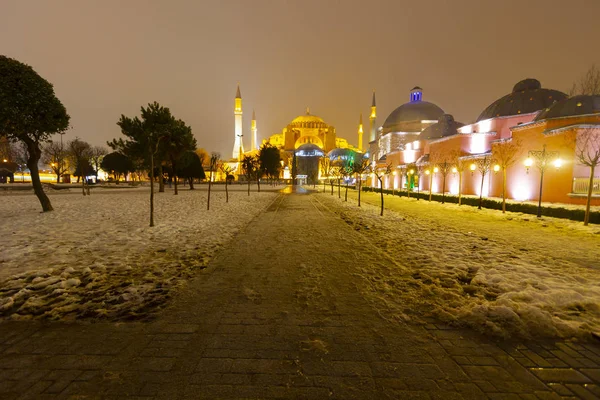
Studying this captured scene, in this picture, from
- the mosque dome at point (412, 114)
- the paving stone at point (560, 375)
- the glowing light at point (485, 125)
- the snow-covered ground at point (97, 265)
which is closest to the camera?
the paving stone at point (560, 375)

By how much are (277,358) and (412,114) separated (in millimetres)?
77631

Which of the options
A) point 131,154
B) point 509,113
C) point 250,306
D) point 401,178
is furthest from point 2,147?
point 509,113

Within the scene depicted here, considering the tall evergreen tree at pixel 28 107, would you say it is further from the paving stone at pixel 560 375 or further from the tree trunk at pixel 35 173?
the paving stone at pixel 560 375

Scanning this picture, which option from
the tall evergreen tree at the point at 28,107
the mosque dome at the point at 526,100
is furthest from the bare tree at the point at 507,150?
the tall evergreen tree at the point at 28,107

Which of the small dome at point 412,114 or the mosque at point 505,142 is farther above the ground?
the small dome at point 412,114

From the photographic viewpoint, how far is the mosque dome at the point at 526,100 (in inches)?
1387

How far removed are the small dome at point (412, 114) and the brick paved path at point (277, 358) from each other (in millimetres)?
75420

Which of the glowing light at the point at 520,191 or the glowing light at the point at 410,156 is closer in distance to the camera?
the glowing light at the point at 520,191

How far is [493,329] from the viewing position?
364 centimetres

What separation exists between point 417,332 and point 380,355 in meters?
0.79

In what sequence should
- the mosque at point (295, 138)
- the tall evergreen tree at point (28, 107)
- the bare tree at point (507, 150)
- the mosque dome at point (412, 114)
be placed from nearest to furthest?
the tall evergreen tree at point (28, 107), the bare tree at point (507, 150), the mosque dome at point (412, 114), the mosque at point (295, 138)

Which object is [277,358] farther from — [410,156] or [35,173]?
[410,156]

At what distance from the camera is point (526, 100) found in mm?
35875

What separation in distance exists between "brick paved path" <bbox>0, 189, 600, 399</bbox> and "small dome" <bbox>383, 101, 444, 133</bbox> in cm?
7542
